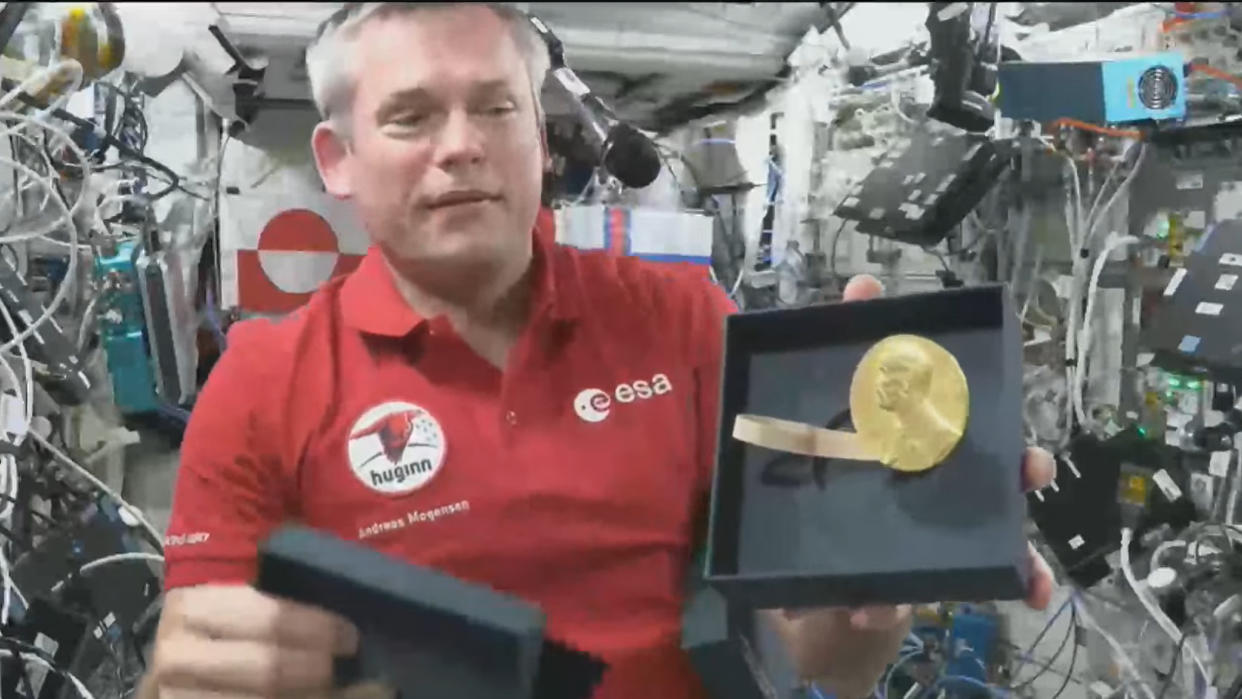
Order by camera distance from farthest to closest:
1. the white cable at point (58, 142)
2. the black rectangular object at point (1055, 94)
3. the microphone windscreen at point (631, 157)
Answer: the black rectangular object at point (1055, 94), the white cable at point (58, 142), the microphone windscreen at point (631, 157)

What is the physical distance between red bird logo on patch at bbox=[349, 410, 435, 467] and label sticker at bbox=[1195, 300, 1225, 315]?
920 mm

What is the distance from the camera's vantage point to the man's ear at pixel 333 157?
1.95ft

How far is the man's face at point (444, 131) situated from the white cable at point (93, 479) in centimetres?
71

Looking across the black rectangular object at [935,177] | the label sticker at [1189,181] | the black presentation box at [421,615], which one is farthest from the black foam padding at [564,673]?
the label sticker at [1189,181]

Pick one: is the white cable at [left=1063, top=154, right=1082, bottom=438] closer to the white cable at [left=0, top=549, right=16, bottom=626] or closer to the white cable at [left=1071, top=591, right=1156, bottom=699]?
the white cable at [left=1071, top=591, right=1156, bottom=699]

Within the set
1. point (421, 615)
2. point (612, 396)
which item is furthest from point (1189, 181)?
point (421, 615)

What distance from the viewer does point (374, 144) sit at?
562mm

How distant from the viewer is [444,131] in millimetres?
545

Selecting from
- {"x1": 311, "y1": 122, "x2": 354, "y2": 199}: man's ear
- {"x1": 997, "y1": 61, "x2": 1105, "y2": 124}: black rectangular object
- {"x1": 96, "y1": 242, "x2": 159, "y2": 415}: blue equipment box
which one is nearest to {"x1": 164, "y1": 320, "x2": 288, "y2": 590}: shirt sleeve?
{"x1": 311, "y1": 122, "x2": 354, "y2": 199}: man's ear

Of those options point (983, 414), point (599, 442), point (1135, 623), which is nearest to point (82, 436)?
point (599, 442)

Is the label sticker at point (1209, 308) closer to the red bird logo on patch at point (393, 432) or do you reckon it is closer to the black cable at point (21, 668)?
the red bird logo on patch at point (393, 432)

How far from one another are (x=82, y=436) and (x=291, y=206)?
0.52 meters

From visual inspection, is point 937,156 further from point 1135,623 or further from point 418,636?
point 418,636

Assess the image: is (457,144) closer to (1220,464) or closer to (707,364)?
(707,364)
